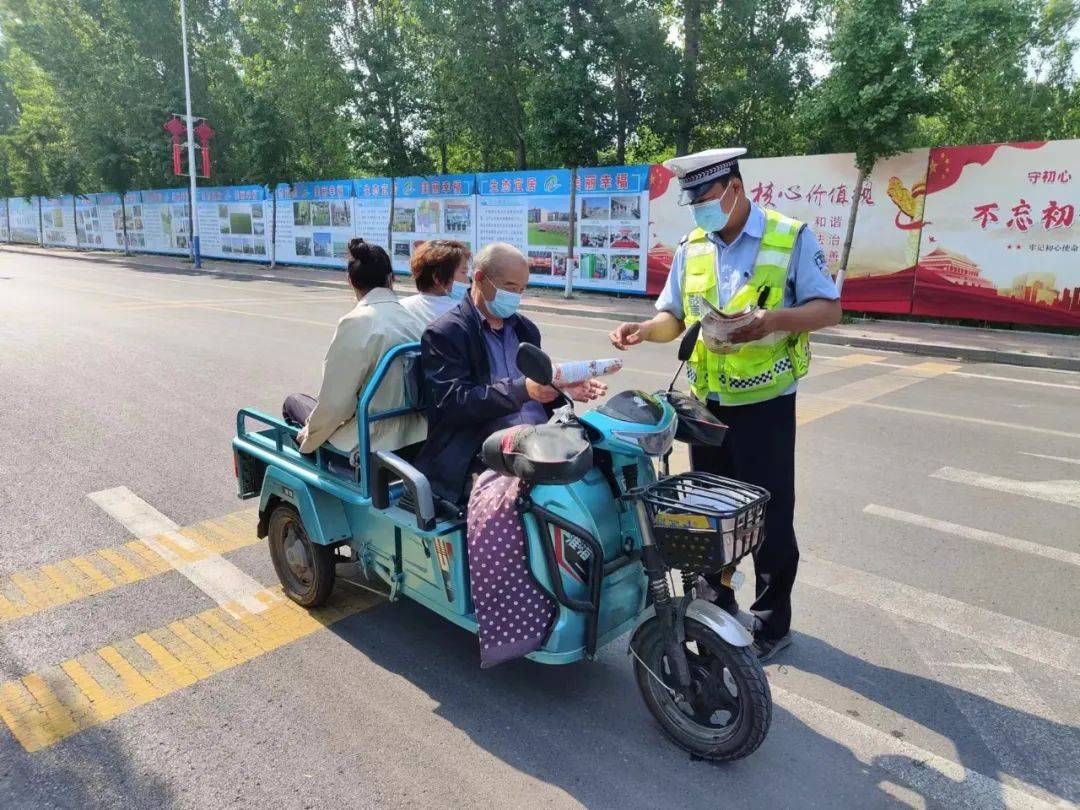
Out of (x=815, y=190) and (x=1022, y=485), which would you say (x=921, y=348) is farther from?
(x=1022, y=485)

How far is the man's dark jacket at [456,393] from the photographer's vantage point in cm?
271

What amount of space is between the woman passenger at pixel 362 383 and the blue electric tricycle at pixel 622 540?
75 mm

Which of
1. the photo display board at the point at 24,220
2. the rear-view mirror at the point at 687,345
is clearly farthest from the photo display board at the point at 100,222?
the rear-view mirror at the point at 687,345

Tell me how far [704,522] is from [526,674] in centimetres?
124

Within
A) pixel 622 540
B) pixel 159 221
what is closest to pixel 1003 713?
pixel 622 540

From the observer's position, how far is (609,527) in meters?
2.57

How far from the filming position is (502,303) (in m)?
2.87

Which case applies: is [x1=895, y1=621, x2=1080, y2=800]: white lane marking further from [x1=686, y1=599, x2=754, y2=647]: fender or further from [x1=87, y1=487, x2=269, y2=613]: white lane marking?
[x1=87, y1=487, x2=269, y2=613]: white lane marking

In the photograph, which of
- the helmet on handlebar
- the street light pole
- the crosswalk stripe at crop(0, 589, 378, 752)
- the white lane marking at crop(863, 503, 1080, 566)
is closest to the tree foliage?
the street light pole

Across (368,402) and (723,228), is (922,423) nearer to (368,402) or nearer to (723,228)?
(723,228)

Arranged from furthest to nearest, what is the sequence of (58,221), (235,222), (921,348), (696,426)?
(58,221)
(235,222)
(921,348)
(696,426)

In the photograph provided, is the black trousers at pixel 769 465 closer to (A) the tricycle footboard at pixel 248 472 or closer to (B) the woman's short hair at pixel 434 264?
(B) the woman's short hair at pixel 434 264

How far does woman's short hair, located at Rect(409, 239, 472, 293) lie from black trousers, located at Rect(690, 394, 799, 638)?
153cm

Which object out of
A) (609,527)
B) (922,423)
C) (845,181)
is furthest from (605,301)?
(609,527)
